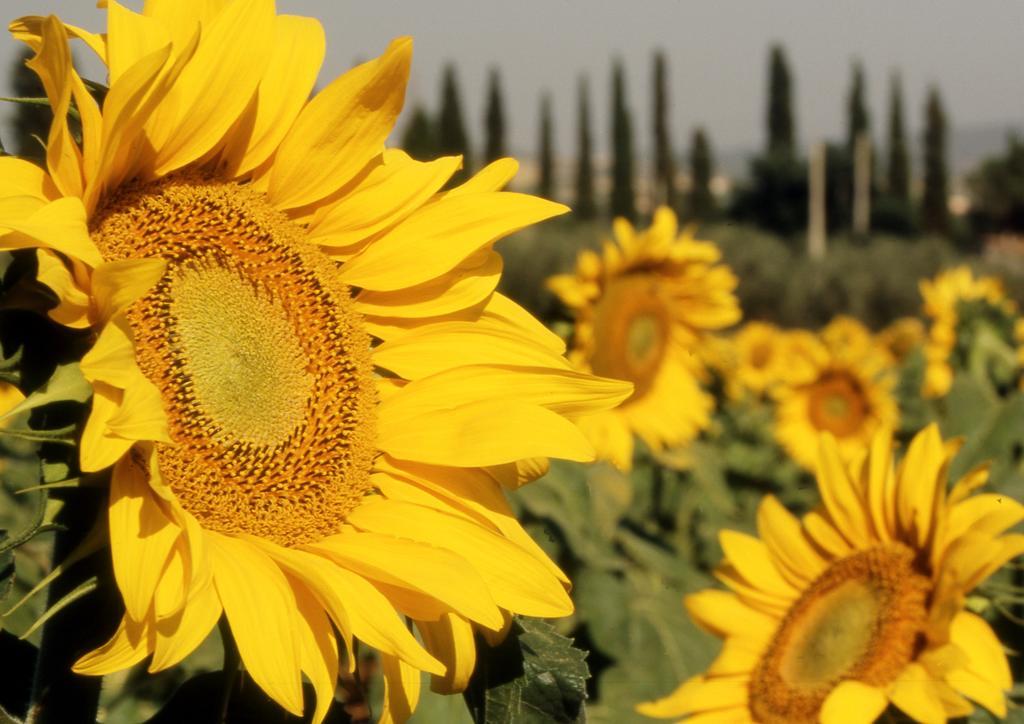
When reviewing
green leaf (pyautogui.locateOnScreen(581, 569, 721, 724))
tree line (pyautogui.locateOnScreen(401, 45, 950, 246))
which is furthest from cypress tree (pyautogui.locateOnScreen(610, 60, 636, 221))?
green leaf (pyautogui.locateOnScreen(581, 569, 721, 724))

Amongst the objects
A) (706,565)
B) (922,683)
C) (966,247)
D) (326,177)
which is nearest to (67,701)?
(326,177)

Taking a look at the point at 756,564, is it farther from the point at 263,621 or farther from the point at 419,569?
the point at 263,621

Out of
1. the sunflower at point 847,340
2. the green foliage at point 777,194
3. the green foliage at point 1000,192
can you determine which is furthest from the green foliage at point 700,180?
the sunflower at point 847,340

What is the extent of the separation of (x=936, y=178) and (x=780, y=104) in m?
5.38

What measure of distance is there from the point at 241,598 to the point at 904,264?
2793cm

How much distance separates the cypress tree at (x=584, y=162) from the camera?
40125mm

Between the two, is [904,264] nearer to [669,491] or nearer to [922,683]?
[669,491]

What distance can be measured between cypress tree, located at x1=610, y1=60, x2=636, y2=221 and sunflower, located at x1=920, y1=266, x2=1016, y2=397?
32824mm

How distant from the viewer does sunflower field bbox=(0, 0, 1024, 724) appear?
0.98 m

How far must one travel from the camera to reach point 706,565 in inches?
193

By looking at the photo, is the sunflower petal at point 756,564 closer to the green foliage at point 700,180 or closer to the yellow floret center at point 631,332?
the yellow floret center at point 631,332

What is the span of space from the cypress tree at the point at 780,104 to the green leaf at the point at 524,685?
138 feet

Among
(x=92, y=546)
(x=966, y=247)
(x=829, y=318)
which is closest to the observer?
(x=92, y=546)

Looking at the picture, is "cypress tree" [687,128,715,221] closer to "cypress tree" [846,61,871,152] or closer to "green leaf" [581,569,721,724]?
"cypress tree" [846,61,871,152]
